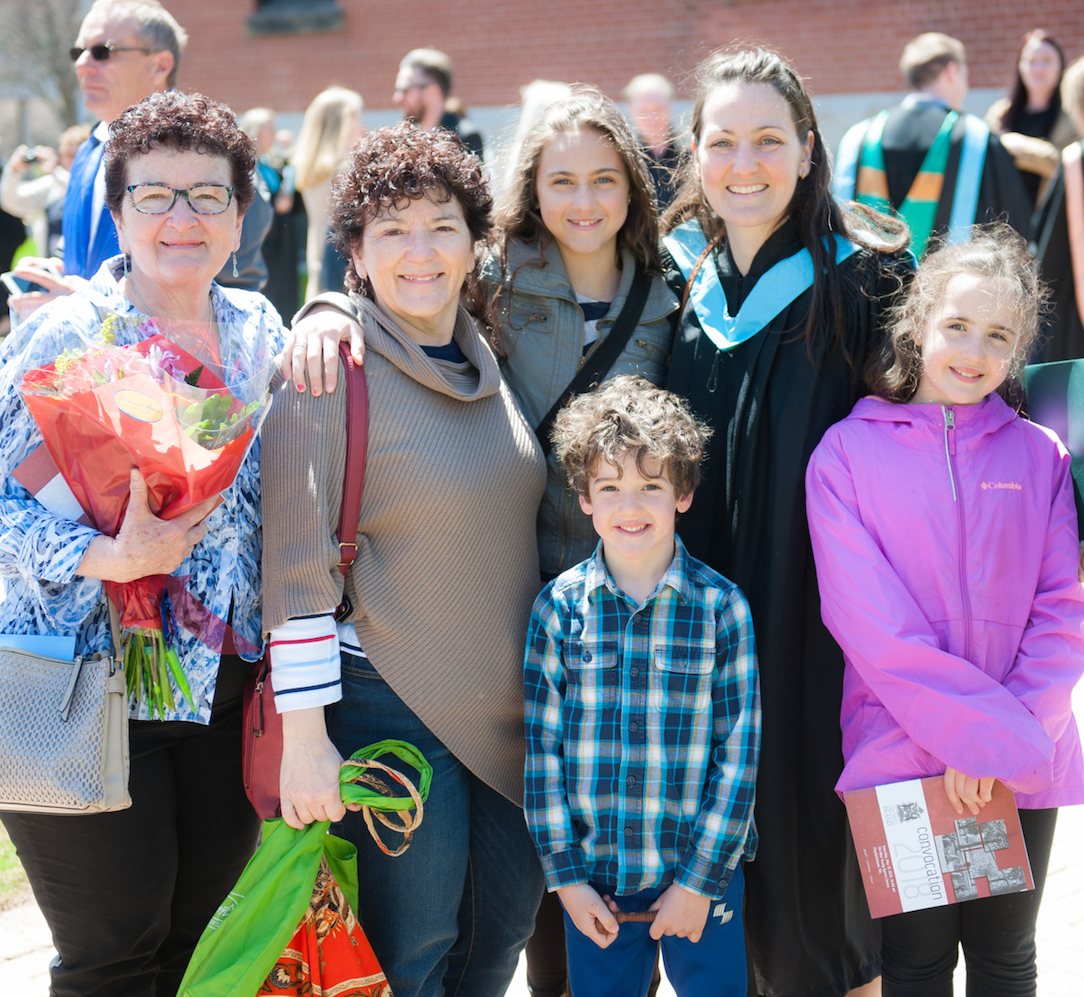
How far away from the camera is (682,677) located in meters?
2.29

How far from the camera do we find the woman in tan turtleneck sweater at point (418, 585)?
7.12ft

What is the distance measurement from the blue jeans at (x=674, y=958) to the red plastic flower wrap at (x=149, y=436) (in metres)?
1.02

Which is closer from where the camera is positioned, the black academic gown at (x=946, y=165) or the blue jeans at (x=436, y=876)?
the blue jeans at (x=436, y=876)

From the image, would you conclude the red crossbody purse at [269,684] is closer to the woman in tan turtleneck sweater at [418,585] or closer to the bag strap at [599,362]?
the woman in tan turtleneck sweater at [418,585]

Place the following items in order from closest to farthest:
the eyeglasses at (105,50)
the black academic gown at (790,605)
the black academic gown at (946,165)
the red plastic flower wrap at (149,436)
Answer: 1. the red plastic flower wrap at (149,436)
2. the black academic gown at (790,605)
3. the eyeglasses at (105,50)
4. the black academic gown at (946,165)

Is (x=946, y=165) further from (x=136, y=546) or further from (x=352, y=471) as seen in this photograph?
(x=136, y=546)

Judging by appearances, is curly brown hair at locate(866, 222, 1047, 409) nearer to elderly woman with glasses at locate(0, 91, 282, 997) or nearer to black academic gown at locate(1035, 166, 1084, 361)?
elderly woman with glasses at locate(0, 91, 282, 997)

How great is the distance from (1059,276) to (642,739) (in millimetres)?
4067

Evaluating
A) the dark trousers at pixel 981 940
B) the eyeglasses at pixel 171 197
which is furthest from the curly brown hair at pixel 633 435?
the dark trousers at pixel 981 940

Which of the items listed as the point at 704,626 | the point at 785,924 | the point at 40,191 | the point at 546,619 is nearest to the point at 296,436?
the point at 546,619

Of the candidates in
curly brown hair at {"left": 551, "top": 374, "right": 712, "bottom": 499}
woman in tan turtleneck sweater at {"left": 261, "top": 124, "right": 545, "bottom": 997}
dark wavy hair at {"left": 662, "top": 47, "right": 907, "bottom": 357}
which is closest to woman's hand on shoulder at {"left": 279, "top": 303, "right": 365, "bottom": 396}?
woman in tan turtleneck sweater at {"left": 261, "top": 124, "right": 545, "bottom": 997}

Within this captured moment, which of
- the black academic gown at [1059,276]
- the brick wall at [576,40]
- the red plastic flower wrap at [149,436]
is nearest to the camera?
the red plastic flower wrap at [149,436]

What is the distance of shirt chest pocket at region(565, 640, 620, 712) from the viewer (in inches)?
90.8

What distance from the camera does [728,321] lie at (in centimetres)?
264
